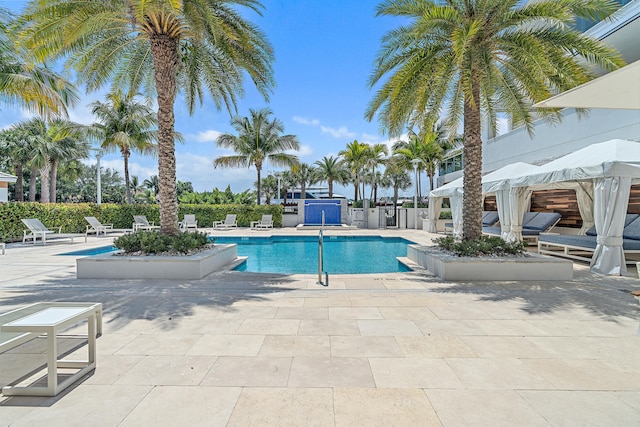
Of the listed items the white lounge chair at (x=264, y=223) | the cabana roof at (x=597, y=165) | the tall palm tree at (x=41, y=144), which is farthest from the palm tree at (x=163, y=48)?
the tall palm tree at (x=41, y=144)

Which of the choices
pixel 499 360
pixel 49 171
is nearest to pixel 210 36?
pixel 499 360

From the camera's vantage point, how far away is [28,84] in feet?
30.7

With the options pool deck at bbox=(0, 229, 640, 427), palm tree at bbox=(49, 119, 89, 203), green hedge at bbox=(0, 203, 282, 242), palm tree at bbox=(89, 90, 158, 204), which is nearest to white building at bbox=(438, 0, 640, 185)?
pool deck at bbox=(0, 229, 640, 427)

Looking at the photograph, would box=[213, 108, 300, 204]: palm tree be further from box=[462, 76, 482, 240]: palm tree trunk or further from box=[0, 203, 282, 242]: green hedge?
box=[462, 76, 482, 240]: palm tree trunk

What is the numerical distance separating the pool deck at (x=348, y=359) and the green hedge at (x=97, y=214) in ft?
36.8

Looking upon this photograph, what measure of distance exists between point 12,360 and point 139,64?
8981 millimetres

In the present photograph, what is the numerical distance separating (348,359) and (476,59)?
23.3 ft

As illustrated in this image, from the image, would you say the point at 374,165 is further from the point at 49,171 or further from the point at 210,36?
the point at 49,171

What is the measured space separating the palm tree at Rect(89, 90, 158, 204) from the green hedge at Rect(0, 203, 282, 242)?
5.92 ft

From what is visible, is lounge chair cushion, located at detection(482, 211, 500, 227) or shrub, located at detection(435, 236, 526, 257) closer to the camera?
shrub, located at detection(435, 236, 526, 257)

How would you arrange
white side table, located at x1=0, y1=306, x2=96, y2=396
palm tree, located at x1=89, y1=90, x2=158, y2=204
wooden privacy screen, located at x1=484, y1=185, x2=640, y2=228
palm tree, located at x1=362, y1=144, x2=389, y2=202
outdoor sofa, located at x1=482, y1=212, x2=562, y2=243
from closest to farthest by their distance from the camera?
white side table, located at x1=0, y1=306, x2=96, y2=396 → wooden privacy screen, located at x1=484, y1=185, x2=640, y2=228 → outdoor sofa, located at x1=482, y1=212, x2=562, y2=243 → palm tree, located at x1=89, y1=90, x2=158, y2=204 → palm tree, located at x1=362, y1=144, x2=389, y2=202

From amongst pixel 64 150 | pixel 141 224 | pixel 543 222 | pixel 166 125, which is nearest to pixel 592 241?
pixel 543 222

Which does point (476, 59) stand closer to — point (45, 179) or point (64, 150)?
point (64, 150)

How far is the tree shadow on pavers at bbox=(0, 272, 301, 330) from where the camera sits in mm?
4844
